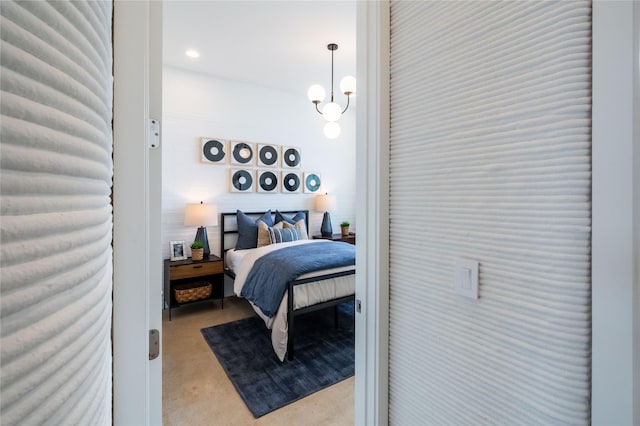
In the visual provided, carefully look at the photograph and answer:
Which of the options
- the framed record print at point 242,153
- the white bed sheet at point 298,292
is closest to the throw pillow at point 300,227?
the white bed sheet at point 298,292

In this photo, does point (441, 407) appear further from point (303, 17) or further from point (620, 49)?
point (303, 17)

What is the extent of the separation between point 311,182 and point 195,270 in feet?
7.12

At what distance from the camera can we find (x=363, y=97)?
1.16 metres

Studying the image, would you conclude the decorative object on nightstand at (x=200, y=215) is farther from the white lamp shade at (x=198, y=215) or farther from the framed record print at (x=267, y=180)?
the framed record print at (x=267, y=180)

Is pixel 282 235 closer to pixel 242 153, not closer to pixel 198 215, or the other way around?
pixel 198 215

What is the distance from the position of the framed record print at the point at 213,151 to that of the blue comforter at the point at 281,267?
5.28ft

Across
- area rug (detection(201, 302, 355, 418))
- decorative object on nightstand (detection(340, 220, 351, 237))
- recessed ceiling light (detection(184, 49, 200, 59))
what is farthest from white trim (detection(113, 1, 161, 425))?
decorative object on nightstand (detection(340, 220, 351, 237))

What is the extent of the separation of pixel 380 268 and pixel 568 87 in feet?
2.46

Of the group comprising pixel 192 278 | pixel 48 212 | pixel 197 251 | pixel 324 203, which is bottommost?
pixel 192 278

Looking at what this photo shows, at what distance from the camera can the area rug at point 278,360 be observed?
80.7 inches

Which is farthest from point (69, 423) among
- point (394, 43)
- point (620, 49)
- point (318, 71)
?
point (318, 71)

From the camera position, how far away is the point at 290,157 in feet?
14.6

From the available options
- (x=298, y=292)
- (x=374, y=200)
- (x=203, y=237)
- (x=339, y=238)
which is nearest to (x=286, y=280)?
(x=298, y=292)

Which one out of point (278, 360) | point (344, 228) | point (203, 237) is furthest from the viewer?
point (344, 228)
